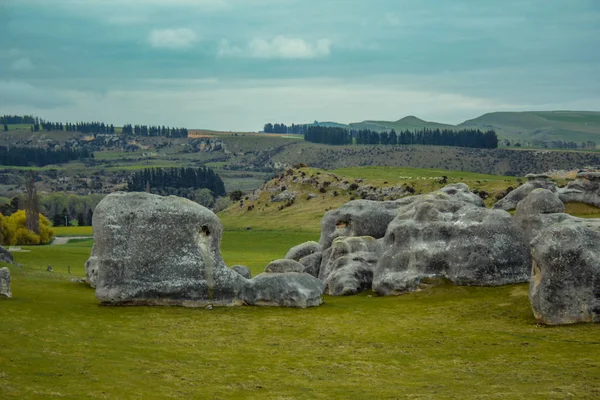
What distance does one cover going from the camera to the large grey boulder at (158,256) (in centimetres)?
4447

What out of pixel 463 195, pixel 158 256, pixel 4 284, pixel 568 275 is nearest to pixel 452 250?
pixel 568 275

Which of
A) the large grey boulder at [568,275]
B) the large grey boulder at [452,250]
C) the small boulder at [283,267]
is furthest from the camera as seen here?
the small boulder at [283,267]

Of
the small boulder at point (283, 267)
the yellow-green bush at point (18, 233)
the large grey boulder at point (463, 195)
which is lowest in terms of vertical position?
the yellow-green bush at point (18, 233)

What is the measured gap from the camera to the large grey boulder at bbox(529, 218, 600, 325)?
123ft

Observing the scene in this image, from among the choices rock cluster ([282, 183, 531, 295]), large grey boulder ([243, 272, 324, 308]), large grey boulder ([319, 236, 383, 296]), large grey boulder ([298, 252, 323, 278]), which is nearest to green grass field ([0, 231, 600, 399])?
large grey boulder ([243, 272, 324, 308])

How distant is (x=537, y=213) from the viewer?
4962 cm

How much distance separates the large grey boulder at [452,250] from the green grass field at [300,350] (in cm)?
159

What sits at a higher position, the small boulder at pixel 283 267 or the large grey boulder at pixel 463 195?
the large grey boulder at pixel 463 195

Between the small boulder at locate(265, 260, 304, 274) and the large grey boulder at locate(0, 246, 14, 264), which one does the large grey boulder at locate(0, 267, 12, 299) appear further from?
the large grey boulder at locate(0, 246, 14, 264)

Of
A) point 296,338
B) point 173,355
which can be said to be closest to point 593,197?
point 296,338

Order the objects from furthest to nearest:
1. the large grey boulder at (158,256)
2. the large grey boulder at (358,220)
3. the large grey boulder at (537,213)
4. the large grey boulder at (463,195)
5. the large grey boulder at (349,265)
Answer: the large grey boulder at (463,195), the large grey boulder at (358,220), the large grey boulder at (349,265), the large grey boulder at (537,213), the large grey boulder at (158,256)

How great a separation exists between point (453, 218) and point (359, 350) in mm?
20616

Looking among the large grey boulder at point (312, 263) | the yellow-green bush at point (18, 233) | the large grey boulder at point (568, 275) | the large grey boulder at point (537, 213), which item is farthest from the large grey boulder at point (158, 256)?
the yellow-green bush at point (18, 233)

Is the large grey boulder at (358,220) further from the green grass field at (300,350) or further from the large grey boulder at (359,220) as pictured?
the green grass field at (300,350)
